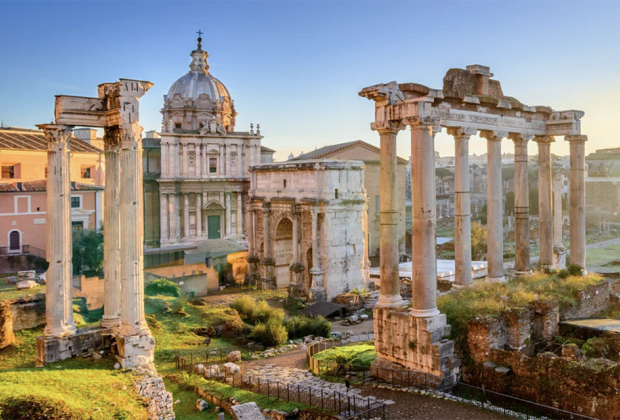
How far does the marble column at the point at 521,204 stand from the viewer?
57.5 feet

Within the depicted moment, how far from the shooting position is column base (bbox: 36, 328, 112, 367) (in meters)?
14.0

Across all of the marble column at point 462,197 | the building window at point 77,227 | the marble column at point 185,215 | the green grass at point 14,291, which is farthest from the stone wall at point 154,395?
the marble column at point 185,215

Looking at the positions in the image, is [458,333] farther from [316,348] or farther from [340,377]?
[316,348]

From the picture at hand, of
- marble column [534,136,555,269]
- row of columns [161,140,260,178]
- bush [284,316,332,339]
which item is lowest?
bush [284,316,332,339]

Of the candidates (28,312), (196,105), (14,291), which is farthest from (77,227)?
(28,312)

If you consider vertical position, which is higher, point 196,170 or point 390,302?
point 196,170

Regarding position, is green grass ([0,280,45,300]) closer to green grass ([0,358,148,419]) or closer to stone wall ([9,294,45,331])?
stone wall ([9,294,45,331])

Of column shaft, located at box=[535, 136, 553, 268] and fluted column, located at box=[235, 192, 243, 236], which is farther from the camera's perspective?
fluted column, located at box=[235, 192, 243, 236]

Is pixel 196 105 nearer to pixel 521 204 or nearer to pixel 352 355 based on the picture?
pixel 521 204

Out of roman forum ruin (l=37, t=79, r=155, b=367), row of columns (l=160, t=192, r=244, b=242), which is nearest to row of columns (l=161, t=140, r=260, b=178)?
row of columns (l=160, t=192, r=244, b=242)

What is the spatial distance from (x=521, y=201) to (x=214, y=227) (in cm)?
2878

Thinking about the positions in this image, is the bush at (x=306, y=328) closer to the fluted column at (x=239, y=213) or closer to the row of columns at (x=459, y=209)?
the row of columns at (x=459, y=209)

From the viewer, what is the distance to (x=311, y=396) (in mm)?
13211

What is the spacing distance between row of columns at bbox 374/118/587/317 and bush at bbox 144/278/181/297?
1667 centimetres
